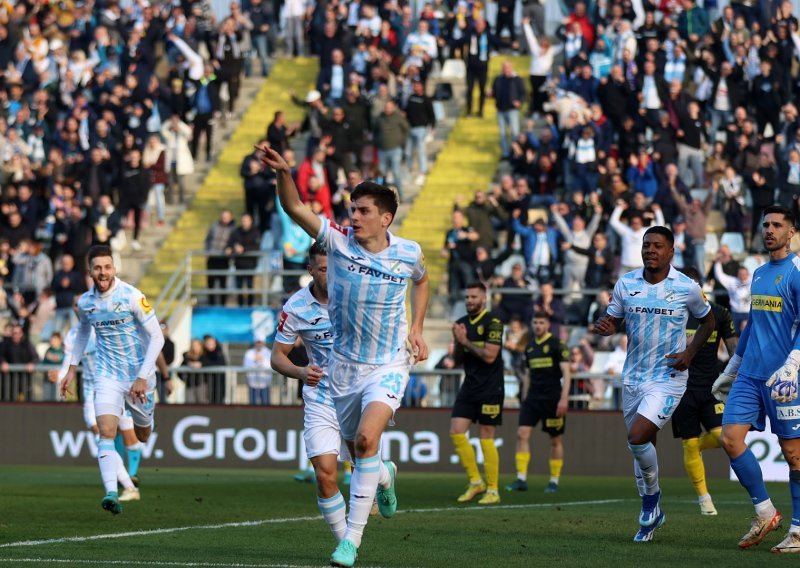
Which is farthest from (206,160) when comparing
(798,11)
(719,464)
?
(719,464)

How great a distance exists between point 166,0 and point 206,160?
592cm

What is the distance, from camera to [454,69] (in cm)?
3475

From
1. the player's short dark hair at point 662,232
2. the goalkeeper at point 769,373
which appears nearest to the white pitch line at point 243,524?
the player's short dark hair at point 662,232

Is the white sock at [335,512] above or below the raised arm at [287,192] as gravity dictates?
below

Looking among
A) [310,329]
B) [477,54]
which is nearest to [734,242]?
[477,54]

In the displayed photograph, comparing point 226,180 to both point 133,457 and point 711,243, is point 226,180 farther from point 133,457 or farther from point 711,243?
point 133,457

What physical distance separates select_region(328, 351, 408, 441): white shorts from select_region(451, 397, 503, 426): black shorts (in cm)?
785

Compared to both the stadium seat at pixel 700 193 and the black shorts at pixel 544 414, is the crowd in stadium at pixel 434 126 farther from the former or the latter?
the black shorts at pixel 544 414

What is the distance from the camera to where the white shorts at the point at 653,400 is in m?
13.0

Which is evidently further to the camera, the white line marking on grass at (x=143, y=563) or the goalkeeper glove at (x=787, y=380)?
the goalkeeper glove at (x=787, y=380)

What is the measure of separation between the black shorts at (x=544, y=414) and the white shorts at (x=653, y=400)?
7122 mm

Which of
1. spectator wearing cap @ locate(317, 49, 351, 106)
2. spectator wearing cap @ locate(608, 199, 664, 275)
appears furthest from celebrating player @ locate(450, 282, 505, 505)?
spectator wearing cap @ locate(317, 49, 351, 106)

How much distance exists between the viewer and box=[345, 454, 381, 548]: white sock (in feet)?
35.0

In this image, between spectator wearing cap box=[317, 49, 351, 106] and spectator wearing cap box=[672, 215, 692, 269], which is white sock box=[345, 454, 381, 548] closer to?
spectator wearing cap box=[672, 215, 692, 269]
